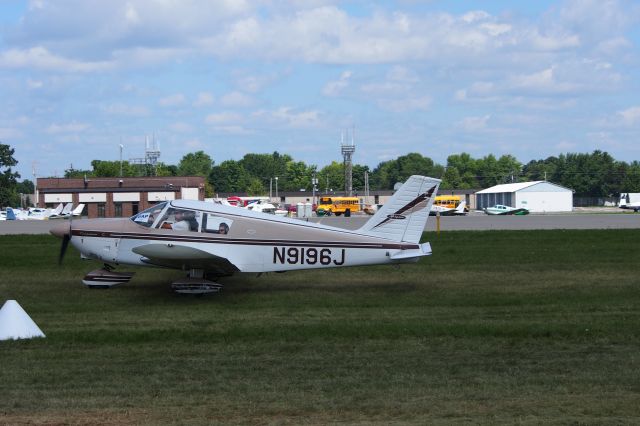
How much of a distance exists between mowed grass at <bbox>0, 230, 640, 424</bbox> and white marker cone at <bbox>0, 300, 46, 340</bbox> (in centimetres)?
22

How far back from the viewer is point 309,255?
1400cm

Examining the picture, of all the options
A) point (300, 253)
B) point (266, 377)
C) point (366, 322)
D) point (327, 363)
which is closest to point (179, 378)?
point (266, 377)

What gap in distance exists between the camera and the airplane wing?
13109 millimetres

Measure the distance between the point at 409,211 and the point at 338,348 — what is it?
15.1ft

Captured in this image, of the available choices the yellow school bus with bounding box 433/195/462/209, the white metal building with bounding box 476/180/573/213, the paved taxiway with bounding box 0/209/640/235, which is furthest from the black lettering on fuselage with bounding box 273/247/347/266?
the white metal building with bounding box 476/180/573/213

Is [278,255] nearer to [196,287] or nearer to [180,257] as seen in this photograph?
[196,287]

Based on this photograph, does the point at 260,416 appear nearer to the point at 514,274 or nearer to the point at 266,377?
the point at 266,377

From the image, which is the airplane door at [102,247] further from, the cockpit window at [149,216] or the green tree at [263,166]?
the green tree at [263,166]

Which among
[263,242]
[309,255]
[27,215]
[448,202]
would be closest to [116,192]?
[27,215]

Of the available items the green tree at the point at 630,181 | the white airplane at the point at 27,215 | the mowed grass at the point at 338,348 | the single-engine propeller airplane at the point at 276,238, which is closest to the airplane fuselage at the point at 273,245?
the single-engine propeller airplane at the point at 276,238

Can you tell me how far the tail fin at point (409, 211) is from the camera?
45.8ft

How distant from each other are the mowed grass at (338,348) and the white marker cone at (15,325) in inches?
8.6

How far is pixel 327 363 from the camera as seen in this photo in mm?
9148

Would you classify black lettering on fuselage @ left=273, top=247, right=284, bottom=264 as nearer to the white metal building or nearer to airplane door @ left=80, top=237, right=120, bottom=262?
airplane door @ left=80, top=237, right=120, bottom=262
